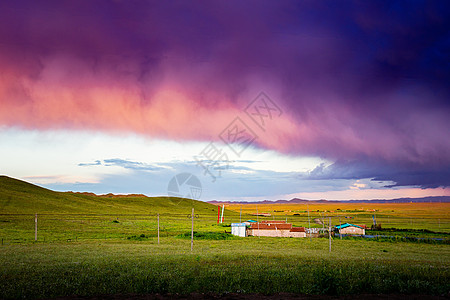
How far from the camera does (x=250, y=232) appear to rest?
53.9 meters

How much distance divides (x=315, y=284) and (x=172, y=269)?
6947 millimetres

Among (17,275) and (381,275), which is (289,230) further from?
(17,275)

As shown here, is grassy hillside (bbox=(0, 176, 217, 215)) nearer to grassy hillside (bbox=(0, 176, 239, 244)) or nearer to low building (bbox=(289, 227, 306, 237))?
grassy hillside (bbox=(0, 176, 239, 244))

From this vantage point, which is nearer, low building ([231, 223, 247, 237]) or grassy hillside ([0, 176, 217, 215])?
low building ([231, 223, 247, 237])

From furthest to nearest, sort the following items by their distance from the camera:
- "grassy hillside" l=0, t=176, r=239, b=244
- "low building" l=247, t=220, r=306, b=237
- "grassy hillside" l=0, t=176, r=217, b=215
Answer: "grassy hillside" l=0, t=176, r=217, b=215 < "low building" l=247, t=220, r=306, b=237 < "grassy hillside" l=0, t=176, r=239, b=244

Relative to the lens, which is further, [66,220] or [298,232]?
[66,220]

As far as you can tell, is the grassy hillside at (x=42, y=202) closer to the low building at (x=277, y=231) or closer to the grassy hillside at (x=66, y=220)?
the grassy hillside at (x=66, y=220)

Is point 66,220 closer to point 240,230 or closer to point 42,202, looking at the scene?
point 42,202

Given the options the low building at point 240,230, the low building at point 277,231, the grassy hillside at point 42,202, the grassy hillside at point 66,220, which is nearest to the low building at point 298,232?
the low building at point 277,231

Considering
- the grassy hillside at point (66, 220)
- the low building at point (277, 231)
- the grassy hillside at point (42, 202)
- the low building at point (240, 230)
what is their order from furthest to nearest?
the grassy hillside at point (42, 202) < the low building at point (277, 231) < the low building at point (240, 230) < the grassy hillside at point (66, 220)

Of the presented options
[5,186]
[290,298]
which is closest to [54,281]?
[290,298]

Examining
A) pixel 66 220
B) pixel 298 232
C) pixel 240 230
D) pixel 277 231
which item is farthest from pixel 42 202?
pixel 298 232

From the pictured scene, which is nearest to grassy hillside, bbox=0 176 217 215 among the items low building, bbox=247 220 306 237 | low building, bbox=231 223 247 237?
low building, bbox=231 223 247 237

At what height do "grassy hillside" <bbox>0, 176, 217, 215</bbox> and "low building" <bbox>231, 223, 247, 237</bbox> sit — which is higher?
"grassy hillside" <bbox>0, 176, 217, 215</bbox>
